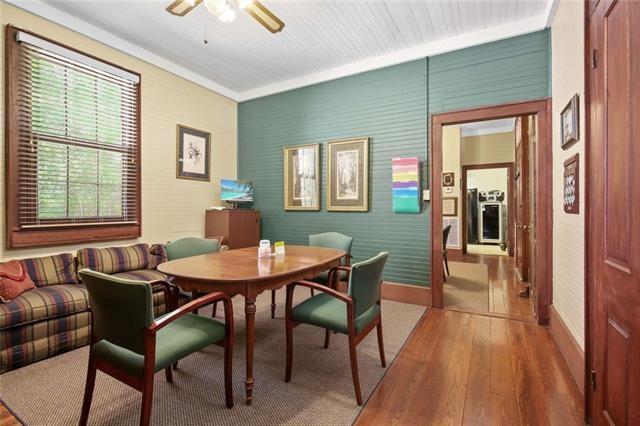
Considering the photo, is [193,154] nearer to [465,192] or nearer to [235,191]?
[235,191]

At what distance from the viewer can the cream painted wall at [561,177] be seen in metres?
2.06

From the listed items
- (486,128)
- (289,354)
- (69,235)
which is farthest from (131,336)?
(486,128)

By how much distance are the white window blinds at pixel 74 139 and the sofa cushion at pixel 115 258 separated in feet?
1.18

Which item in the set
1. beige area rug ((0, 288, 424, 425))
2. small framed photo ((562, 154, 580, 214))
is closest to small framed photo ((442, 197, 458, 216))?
small framed photo ((562, 154, 580, 214))

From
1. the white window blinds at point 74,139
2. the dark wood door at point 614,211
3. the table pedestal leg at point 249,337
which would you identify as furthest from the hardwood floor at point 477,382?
the white window blinds at point 74,139

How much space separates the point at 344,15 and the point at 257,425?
3.64 metres

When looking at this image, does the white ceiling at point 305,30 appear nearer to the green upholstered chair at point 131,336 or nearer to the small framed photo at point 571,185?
the small framed photo at point 571,185

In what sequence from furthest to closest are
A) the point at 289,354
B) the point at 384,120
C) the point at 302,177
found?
the point at 302,177
the point at 384,120
the point at 289,354

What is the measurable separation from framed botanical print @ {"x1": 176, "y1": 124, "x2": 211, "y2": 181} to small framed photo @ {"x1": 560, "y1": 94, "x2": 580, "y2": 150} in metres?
4.40

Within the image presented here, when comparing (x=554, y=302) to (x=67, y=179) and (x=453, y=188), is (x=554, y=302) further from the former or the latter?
(x=67, y=179)

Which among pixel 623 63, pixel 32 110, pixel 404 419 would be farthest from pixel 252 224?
pixel 623 63

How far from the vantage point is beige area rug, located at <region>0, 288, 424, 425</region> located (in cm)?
173

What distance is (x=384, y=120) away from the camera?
3.96m

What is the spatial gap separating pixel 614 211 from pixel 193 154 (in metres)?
4.60
